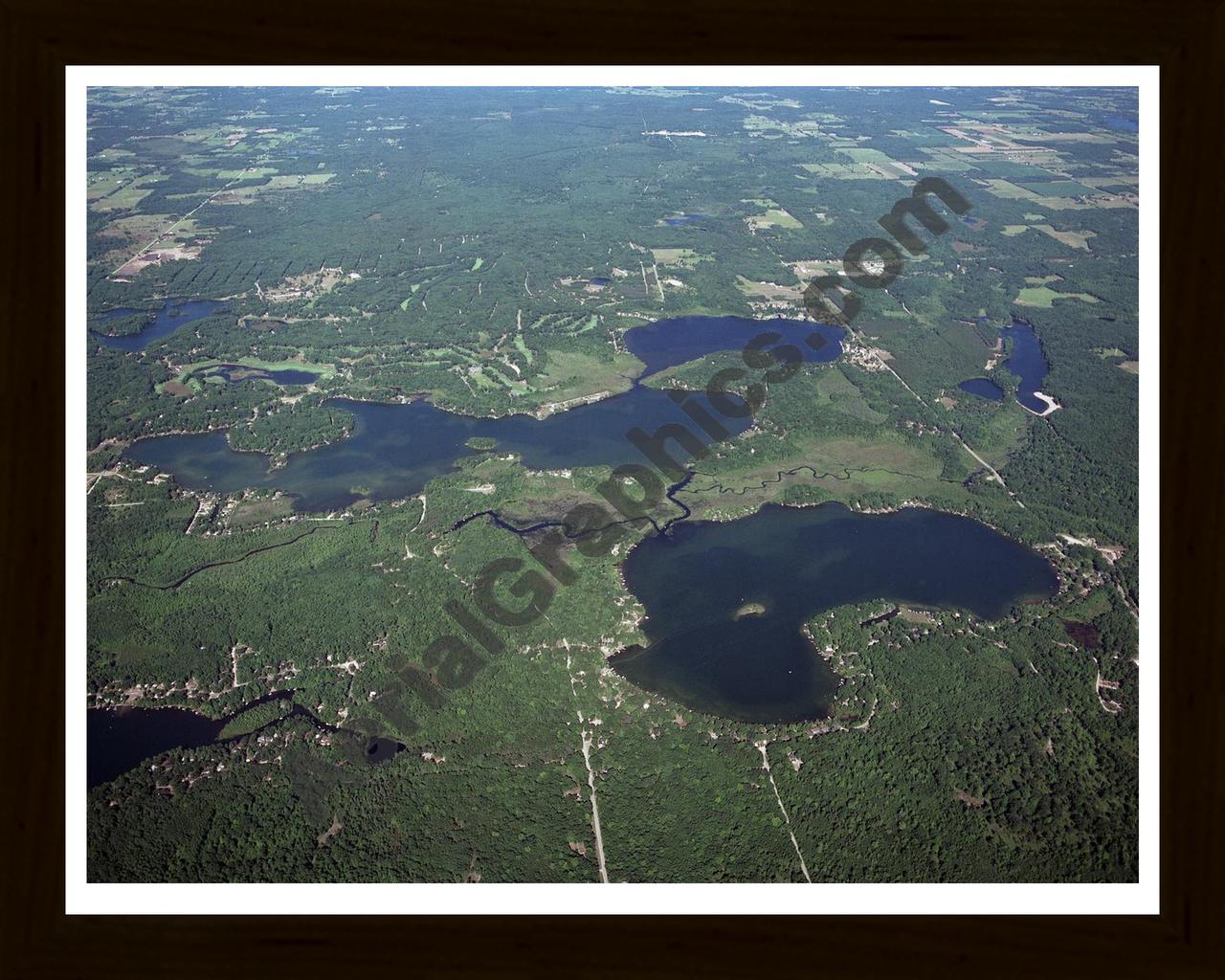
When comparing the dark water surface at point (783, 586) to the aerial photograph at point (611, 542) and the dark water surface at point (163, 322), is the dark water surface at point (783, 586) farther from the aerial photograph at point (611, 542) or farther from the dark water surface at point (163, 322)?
the dark water surface at point (163, 322)

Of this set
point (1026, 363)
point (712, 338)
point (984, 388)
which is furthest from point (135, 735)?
point (1026, 363)

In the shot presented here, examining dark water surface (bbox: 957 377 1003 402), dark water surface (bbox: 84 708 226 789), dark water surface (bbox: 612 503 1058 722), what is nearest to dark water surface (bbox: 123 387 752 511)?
dark water surface (bbox: 612 503 1058 722)

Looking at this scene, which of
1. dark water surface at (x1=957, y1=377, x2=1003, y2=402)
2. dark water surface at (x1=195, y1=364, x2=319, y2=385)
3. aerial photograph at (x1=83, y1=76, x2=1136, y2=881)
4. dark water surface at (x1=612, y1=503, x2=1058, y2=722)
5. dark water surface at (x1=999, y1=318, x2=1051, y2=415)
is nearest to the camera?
aerial photograph at (x1=83, y1=76, x2=1136, y2=881)

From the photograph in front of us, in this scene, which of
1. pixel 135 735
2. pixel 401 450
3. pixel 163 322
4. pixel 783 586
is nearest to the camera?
pixel 135 735

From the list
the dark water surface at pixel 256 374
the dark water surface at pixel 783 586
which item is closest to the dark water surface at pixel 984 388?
the dark water surface at pixel 783 586

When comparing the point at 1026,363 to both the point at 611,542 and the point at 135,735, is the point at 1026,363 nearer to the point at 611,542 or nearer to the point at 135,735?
the point at 611,542

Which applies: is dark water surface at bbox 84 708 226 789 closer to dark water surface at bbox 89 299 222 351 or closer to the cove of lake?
the cove of lake

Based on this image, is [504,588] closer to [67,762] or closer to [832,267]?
[67,762]
